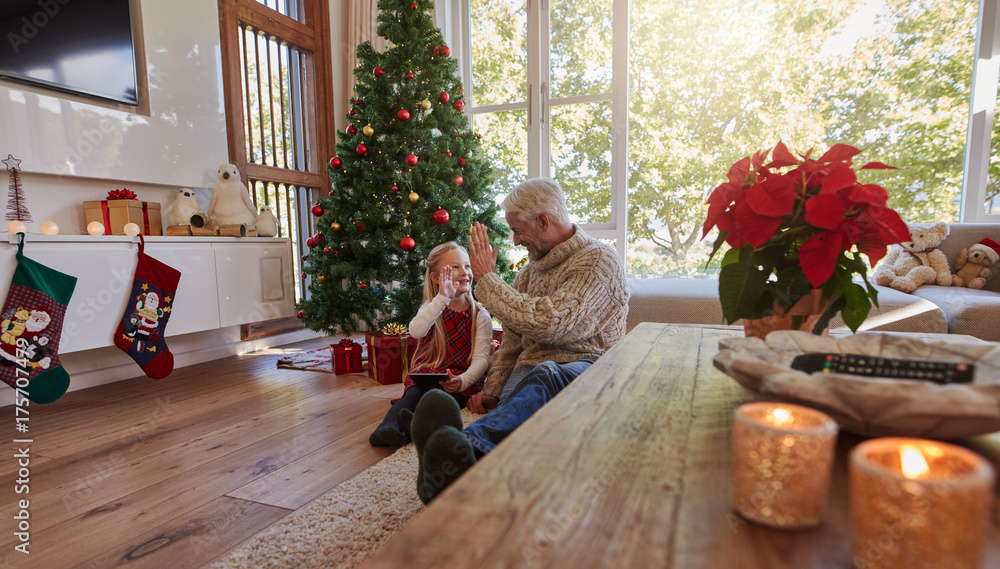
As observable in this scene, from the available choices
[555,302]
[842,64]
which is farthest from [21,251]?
[842,64]

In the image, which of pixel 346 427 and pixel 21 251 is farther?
pixel 21 251

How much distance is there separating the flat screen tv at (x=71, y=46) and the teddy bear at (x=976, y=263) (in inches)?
165

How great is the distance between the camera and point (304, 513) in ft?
4.09

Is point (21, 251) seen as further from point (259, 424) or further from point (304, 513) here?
point (304, 513)

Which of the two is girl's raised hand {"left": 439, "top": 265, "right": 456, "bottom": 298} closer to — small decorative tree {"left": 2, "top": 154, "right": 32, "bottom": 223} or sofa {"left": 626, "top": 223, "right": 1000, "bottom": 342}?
sofa {"left": 626, "top": 223, "right": 1000, "bottom": 342}

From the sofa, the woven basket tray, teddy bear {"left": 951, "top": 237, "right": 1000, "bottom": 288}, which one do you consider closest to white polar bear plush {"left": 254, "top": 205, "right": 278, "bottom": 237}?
the sofa

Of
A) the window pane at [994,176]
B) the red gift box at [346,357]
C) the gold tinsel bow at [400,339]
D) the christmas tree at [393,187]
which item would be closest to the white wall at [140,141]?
the christmas tree at [393,187]

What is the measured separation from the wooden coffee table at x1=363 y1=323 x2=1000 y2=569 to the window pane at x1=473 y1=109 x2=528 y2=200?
11.7 ft

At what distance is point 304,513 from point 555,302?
795 millimetres

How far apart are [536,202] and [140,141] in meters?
2.24

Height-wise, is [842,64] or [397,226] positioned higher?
[842,64]

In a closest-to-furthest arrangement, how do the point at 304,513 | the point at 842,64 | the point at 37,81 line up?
the point at 304,513
the point at 37,81
the point at 842,64

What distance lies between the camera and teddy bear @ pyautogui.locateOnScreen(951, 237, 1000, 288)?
8.38ft
